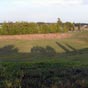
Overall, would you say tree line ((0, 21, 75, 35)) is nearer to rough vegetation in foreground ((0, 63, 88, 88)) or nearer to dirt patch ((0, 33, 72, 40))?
dirt patch ((0, 33, 72, 40))

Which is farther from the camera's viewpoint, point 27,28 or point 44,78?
point 27,28

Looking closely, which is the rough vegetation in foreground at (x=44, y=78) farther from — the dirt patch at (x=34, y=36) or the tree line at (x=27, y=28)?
the tree line at (x=27, y=28)

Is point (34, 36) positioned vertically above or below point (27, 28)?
below

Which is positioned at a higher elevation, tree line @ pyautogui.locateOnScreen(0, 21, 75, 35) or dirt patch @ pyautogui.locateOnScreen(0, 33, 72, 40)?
tree line @ pyautogui.locateOnScreen(0, 21, 75, 35)

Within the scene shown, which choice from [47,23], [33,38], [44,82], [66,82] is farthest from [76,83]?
[47,23]

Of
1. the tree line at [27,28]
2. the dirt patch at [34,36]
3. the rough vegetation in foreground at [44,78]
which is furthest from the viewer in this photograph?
the tree line at [27,28]

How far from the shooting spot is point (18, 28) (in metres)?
44.8

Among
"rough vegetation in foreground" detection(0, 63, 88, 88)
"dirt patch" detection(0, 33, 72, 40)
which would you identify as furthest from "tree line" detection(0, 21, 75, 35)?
"rough vegetation in foreground" detection(0, 63, 88, 88)

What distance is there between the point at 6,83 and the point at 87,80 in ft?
5.34

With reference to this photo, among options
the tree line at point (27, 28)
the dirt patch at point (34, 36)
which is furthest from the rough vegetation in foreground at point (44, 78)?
the tree line at point (27, 28)

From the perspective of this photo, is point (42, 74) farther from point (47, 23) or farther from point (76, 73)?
point (47, 23)

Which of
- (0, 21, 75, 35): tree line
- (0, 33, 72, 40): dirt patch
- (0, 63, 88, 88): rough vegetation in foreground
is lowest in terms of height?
(0, 33, 72, 40): dirt patch

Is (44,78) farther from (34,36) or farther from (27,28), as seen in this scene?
(27,28)

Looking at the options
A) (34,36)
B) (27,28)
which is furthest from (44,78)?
(27,28)
